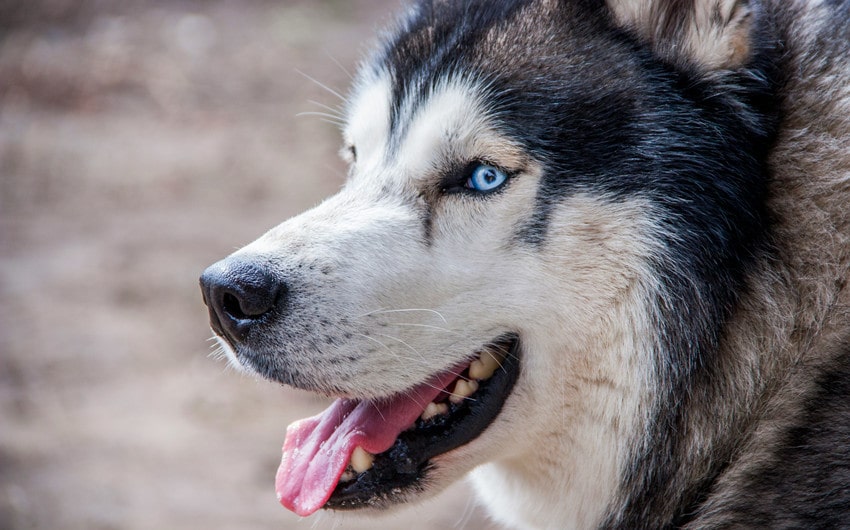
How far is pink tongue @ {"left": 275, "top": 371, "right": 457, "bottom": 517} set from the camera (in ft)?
8.58

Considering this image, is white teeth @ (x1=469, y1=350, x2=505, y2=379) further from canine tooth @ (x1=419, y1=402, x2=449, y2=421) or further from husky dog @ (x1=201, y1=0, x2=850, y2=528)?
canine tooth @ (x1=419, y1=402, x2=449, y2=421)

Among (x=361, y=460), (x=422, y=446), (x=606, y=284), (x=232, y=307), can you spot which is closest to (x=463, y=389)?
(x=422, y=446)

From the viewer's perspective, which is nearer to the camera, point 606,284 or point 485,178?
point 606,284

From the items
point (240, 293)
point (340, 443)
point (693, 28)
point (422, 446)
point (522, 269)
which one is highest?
point (693, 28)

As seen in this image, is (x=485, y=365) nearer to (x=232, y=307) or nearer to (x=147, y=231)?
(x=232, y=307)

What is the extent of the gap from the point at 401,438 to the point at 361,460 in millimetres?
126

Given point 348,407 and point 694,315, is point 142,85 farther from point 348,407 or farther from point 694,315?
point 694,315

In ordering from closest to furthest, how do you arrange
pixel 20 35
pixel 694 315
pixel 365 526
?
pixel 694 315
pixel 365 526
pixel 20 35

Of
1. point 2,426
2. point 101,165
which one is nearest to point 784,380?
point 2,426

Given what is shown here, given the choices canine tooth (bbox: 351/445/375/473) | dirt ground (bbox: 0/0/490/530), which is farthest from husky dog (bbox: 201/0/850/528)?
dirt ground (bbox: 0/0/490/530)

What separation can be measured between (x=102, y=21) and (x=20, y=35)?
91 centimetres

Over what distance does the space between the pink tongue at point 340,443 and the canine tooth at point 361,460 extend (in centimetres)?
1

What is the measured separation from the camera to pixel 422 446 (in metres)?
2.64

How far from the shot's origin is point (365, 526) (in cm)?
468
